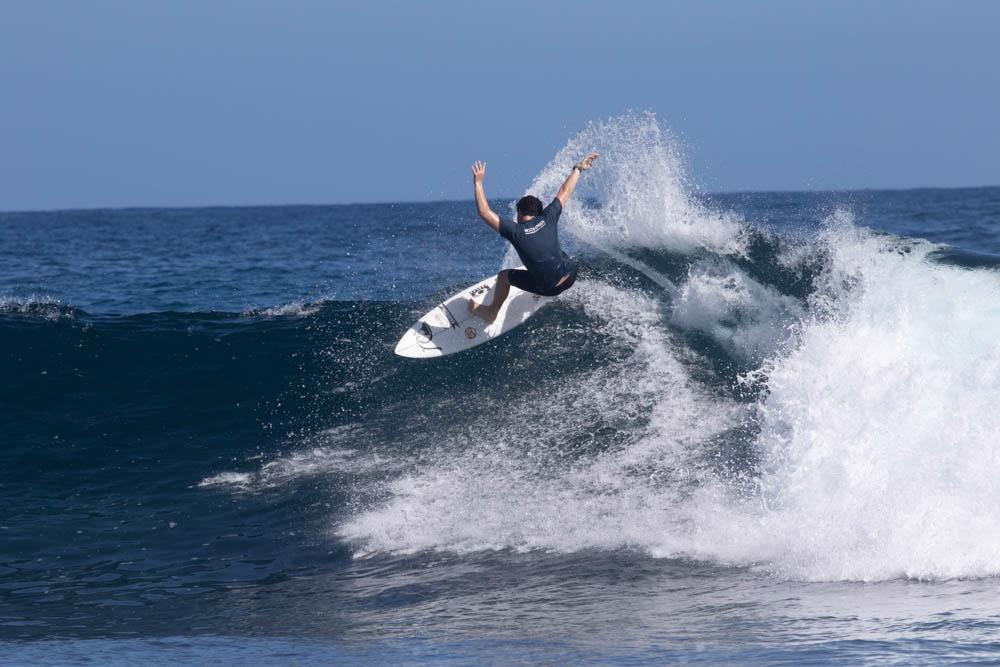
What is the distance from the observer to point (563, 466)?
9.41 m

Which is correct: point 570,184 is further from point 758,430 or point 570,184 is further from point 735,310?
point 758,430

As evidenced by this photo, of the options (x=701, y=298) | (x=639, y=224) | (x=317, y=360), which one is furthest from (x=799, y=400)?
(x=317, y=360)

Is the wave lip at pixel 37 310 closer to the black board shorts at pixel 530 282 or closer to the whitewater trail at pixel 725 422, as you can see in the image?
the whitewater trail at pixel 725 422

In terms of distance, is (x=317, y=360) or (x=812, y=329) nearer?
(x=812, y=329)

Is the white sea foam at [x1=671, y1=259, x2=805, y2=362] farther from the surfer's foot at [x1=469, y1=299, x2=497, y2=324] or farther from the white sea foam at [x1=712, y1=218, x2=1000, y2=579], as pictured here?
the surfer's foot at [x1=469, y1=299, x2=497, y2=324]

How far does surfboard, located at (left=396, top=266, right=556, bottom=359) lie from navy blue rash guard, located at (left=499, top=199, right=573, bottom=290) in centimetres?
108

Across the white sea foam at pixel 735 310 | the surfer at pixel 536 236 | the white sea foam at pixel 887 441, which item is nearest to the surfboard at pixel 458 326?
the surfer at pixel 536 236

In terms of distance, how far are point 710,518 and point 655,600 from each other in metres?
1.40

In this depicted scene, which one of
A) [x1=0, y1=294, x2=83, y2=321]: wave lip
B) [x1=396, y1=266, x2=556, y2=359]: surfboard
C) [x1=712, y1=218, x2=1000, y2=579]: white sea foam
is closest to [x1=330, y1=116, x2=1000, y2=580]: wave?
[x1=712, y1=218, x2=1000, y2=579]: white sea foam

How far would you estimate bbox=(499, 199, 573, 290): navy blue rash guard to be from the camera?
10148mm

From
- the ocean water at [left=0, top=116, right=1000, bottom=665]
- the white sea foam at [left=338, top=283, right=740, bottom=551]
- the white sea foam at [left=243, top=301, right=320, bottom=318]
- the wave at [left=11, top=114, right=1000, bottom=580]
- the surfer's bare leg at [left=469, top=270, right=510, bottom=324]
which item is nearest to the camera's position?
the ocean water at [left=0, top=116, right=1000, bottom=665]

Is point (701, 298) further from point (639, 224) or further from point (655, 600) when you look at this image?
point (655, 600)

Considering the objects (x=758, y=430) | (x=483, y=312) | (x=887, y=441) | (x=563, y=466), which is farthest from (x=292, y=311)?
(x=887, y=441)

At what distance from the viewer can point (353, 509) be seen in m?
9.23
